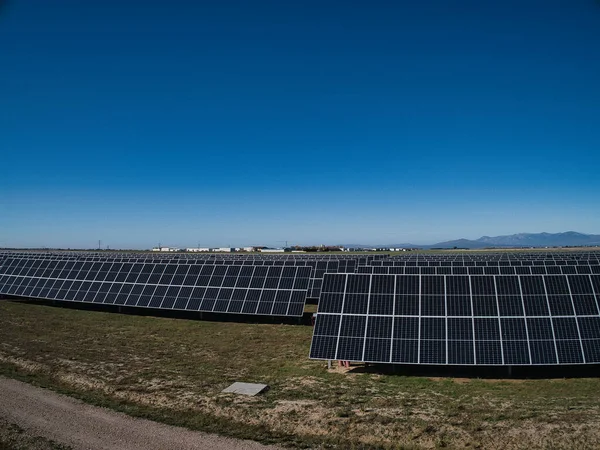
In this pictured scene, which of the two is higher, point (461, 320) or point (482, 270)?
point (482, 270)

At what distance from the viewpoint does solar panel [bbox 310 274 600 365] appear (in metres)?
14.4

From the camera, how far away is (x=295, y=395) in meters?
12.8

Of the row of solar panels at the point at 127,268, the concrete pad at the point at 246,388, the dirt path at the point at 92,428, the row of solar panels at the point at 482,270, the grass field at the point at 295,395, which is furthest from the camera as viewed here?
the row of solar panels at the point at 127,268

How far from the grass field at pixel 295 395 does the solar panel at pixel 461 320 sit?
0.95 m

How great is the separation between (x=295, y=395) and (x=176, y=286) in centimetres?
1868

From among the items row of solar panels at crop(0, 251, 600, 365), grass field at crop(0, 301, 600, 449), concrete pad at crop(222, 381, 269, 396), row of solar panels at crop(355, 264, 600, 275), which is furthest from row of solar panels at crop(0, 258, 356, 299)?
concrete pad at crop(222, 381, 269, 396)

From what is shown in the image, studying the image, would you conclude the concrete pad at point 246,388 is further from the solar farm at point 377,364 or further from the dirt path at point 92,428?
the dirt path at point 92,428

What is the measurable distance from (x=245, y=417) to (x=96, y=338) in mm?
14220

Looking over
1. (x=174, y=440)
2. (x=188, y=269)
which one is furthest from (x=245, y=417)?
(x=188, y=269)

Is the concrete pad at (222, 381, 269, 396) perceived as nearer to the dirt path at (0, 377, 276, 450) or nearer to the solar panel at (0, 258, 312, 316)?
the dirt path at (0, 377, 276, 450)

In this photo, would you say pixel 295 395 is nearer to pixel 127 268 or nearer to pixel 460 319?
pixel 460 319

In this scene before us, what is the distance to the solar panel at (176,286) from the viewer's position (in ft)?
85.0

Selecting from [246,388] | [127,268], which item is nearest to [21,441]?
[246,388]

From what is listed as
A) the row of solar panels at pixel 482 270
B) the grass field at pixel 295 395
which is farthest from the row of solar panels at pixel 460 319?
the row of solar panels at pixel 482 270
